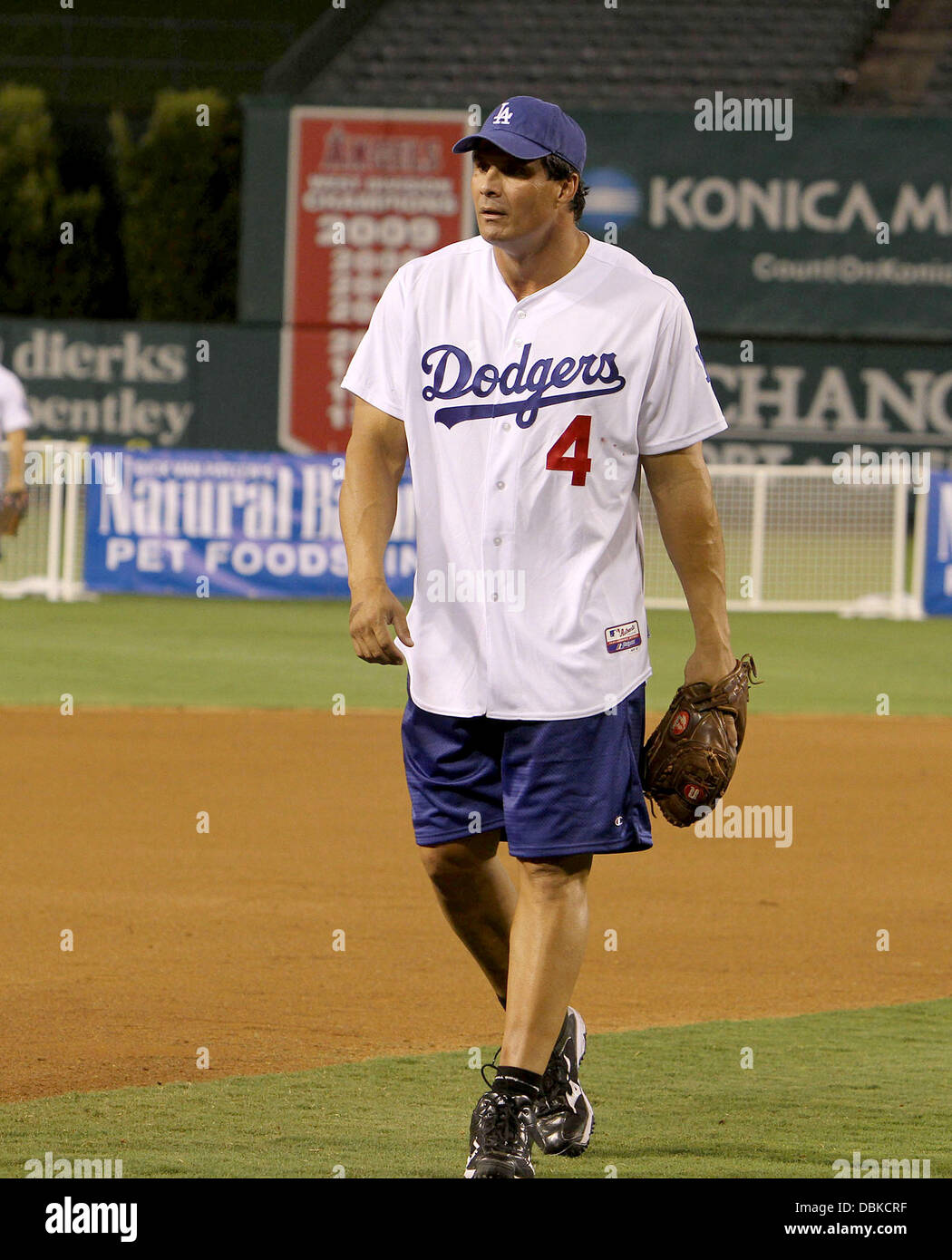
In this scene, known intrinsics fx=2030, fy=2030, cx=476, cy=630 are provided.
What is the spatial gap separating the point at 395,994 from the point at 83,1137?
1.87 m

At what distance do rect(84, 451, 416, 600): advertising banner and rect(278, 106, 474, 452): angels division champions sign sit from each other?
208 inches

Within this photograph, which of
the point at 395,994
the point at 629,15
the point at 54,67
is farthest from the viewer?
the point at 54,67

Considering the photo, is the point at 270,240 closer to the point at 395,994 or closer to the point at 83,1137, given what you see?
the point at 395,994

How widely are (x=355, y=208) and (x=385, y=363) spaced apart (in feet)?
66.8

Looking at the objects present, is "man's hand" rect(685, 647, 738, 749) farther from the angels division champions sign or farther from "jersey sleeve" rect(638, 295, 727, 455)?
the angels division champions sign

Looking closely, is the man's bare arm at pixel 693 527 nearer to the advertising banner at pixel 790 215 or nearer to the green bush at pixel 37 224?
the advertising banner at pixel 790 215

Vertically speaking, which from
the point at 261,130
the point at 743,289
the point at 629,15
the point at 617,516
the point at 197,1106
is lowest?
the point at 197,1106

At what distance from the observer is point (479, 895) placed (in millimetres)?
4820

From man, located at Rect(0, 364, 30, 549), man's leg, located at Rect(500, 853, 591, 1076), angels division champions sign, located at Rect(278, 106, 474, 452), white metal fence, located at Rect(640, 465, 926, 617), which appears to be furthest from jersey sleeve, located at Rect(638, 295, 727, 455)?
angels division champions sign, located at Rect(278, 106, 474, 452)

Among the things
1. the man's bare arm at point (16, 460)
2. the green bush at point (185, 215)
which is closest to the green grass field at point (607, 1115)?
the man's bare arm at point (16, 460)

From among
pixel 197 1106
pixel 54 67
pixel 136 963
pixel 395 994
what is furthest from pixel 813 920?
pixel 54 67

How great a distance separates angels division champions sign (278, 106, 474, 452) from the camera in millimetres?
24438

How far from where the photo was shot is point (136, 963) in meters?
6.82

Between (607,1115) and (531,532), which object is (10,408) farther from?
(531,532)
